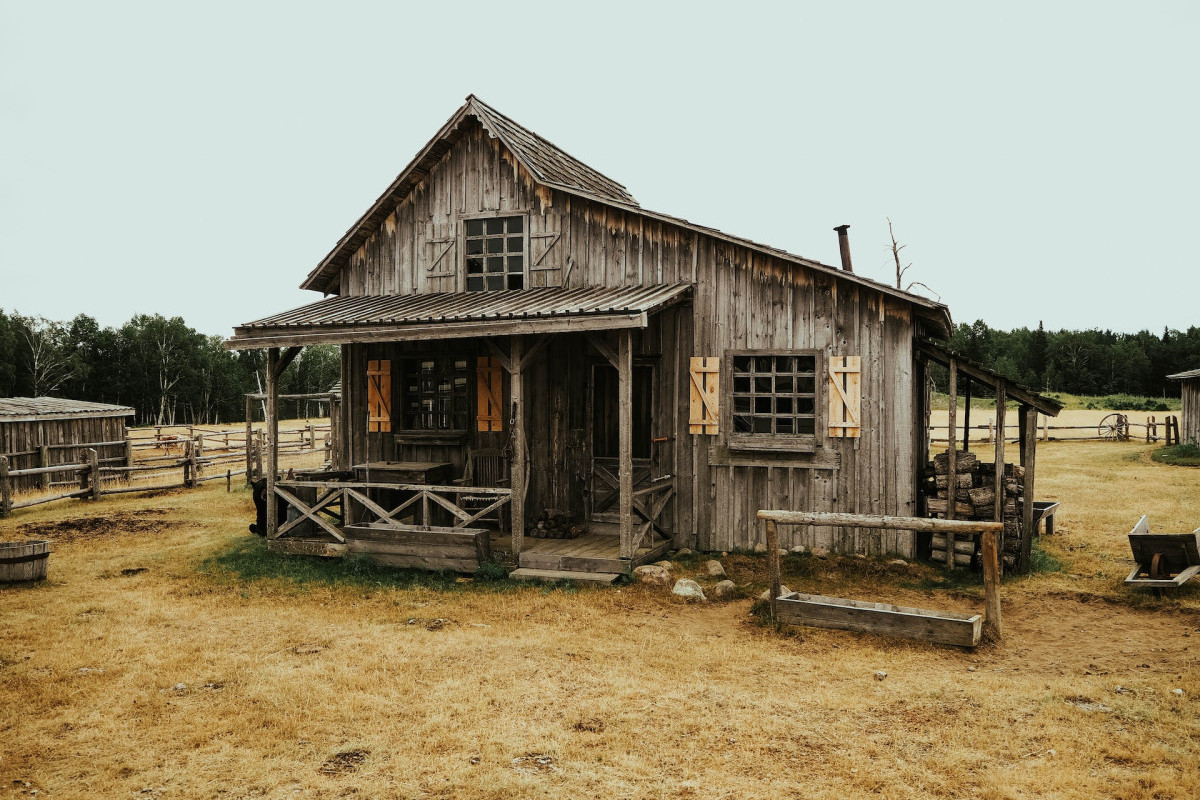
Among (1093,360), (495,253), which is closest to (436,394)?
(495,253)

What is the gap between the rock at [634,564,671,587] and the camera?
9.95 meters

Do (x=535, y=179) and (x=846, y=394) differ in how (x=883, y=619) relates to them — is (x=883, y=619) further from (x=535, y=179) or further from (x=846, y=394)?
A: (x=535, y=179)

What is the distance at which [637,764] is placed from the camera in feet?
16.8

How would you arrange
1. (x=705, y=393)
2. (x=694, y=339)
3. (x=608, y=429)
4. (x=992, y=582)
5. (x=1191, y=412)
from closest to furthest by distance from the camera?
(x=992, y=582)
(x=705, y=393)
(x=694, y=339)
(x=608, y=429)
(x=1191, y=412)

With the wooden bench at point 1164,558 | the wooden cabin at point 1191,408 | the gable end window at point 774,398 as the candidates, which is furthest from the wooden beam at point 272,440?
the wooden cabin at point 1191,408

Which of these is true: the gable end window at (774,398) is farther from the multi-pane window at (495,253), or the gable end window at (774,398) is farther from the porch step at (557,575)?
the multi-pane window at (495,253)

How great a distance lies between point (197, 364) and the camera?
2549 inches

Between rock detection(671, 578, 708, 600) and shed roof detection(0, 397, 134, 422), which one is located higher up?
shed roof detection(0, 397, 134, 422)

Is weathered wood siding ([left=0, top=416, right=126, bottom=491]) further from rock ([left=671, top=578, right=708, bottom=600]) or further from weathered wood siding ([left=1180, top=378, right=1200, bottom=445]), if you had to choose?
weathered wood siding ([left=1180, top=378, right=1200, bottom=445])

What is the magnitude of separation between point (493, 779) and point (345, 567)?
694 cm

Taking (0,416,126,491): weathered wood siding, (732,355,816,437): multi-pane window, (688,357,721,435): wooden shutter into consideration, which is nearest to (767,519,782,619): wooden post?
(732,355,816,437): multi-pane window

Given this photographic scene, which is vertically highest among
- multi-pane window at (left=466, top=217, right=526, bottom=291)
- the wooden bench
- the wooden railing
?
multi-pane window at (left=466, top=217, right=526, bottom=291)

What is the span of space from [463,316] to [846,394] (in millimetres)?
5559

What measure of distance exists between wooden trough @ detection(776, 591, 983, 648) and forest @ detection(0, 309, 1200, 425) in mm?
35638
